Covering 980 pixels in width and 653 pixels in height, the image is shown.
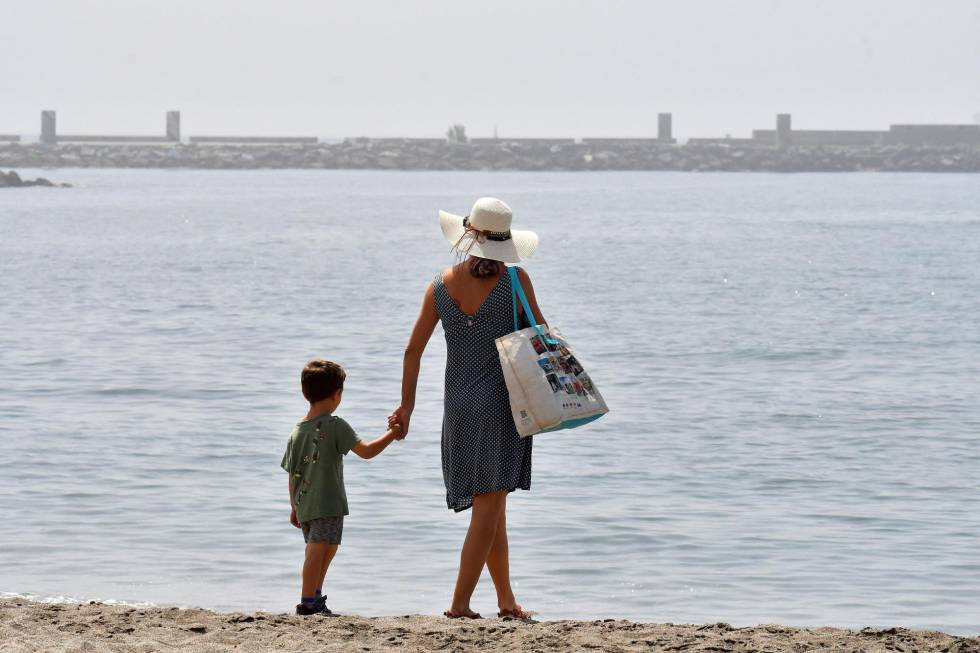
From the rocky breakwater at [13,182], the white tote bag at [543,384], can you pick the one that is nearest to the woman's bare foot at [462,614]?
the white tote bag at [543,384]

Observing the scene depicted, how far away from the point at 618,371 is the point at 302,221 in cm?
4227


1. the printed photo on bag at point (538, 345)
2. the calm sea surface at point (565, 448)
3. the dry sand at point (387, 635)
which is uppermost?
the printed photo on bag at point (538, 345)

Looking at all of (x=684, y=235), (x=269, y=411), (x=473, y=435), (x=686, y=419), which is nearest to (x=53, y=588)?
(x=473, y=435)

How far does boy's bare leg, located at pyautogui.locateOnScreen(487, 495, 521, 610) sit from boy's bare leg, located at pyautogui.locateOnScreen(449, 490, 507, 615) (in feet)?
0.26

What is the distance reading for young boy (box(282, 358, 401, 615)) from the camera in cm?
607

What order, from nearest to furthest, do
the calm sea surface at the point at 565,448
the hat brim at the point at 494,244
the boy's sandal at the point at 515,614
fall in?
the hat brim at the point at 494,244 < the boy's sandal at the point at 515,614 < the calm sea surface at the point at 565,448

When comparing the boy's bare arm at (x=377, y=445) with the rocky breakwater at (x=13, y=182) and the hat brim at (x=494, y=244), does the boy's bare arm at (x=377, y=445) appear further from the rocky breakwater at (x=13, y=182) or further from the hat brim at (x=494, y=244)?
the rocky breakwater at (x=13, y=182)

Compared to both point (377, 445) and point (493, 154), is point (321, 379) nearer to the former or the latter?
point (377, 445)

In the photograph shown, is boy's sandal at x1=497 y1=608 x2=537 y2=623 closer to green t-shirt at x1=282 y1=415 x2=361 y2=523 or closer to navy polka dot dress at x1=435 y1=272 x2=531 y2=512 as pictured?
navy polka dot dress at x1=435 y1=272 x2=531 y2=512

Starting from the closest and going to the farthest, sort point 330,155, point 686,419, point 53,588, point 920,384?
point 53,588 < point 686,419 < point 920,384 < point 330,155

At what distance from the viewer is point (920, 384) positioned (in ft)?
54.1

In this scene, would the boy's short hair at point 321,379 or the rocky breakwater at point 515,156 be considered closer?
the boy's short hair at point 321,379

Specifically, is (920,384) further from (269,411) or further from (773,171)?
(773,171)

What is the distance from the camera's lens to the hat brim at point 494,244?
598 cm
